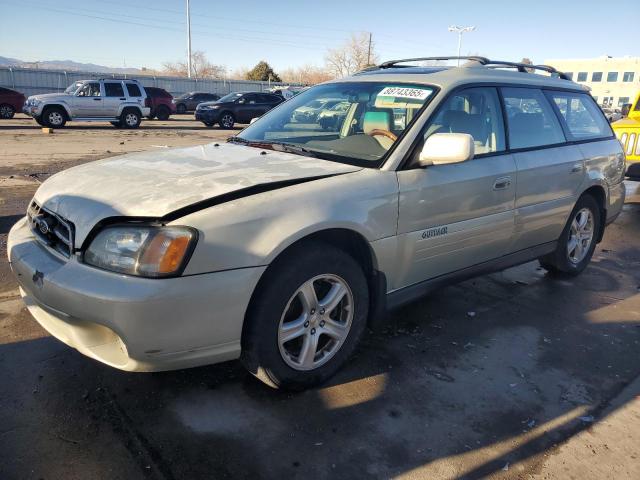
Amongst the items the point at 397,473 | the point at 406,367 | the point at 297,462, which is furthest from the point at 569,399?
the point at 297,462

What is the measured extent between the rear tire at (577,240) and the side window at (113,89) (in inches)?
742

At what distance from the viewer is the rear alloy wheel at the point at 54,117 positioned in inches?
730

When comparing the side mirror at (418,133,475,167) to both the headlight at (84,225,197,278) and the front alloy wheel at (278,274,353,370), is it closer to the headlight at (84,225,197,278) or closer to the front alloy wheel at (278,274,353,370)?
the front alloy wheel at (278,274,353,370)

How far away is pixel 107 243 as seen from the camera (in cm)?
231

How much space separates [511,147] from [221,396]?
266 cm

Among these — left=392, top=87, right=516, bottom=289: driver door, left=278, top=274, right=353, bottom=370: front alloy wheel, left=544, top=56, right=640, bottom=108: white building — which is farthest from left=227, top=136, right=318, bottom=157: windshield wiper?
left=544, top=56, right=640, bottom=108: white building

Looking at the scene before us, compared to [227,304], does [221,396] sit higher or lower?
lower

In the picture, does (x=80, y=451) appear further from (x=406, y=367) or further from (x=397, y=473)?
(x=406, y=367)

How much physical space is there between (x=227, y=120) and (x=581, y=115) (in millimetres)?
19291

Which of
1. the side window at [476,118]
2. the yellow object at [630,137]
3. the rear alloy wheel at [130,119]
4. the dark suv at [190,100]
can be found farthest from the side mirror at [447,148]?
the dark suv at [190,100]

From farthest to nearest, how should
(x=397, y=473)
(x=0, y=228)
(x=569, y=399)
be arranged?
(x=0, y=228), (x=569, y=399), (x=397, y=473)

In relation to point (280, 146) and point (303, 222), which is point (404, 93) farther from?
point (303, 222)

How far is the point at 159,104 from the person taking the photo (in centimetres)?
2494

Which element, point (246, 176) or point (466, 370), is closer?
point (246, 176)
